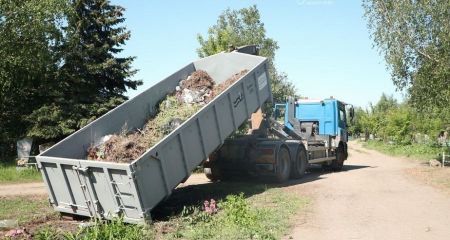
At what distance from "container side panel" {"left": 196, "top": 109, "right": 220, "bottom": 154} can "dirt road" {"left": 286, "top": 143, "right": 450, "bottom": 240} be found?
2.60 metres

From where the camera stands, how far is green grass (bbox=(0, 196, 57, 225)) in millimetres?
9345

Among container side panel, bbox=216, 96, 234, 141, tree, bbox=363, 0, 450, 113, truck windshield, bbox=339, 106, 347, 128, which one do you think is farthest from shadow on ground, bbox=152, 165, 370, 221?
tree, bbox=363, 0, 450, 113

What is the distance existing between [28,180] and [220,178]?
359 inches

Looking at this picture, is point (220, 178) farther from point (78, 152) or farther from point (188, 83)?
point (78, 152)

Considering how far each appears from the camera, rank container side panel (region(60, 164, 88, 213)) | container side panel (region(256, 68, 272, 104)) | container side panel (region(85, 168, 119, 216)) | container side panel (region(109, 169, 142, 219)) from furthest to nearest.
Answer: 1. container side panel (region(256, 68, 272, 104))
2. container side panel (region(60, 164, 88, 213))
3. container side panel (region(85, 168, 119, 216))
4. container side panel (region(109, 169, 142, 219))

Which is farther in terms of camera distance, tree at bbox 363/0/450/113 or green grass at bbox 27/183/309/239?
tree at bbox 363/0/450/113

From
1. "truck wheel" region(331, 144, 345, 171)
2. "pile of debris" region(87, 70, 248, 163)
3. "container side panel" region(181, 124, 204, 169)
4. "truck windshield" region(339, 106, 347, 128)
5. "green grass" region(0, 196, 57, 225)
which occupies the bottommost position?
"truck wheel" region(331, 144, 345, 171)

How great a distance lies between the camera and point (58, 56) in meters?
25.2

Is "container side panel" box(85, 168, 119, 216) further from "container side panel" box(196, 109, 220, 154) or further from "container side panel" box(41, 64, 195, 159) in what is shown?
"container side panel" box(196, 109, 220, 154)

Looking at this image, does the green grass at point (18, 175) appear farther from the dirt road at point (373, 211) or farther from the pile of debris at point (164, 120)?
the dirt road at point (373, 211)

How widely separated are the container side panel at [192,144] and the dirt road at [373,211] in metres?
2.60

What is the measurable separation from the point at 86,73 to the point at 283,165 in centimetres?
1424

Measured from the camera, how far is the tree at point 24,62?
22.9 meters

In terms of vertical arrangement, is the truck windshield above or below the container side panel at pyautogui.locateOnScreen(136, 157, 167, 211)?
below
